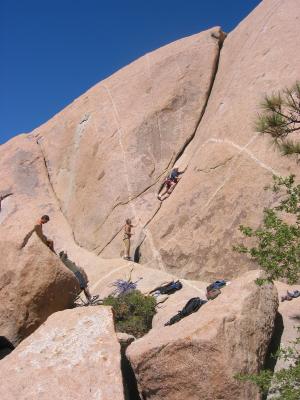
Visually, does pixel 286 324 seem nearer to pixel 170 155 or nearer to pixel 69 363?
pixel 69 363

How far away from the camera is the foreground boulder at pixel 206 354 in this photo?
5.70m

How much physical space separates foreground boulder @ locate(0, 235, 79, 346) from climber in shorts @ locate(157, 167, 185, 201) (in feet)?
20.9

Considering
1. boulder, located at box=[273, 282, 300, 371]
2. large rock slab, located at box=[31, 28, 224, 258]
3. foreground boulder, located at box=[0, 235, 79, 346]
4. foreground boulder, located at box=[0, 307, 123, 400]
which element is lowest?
boulder, located at box=[273, 282, 300, 371]

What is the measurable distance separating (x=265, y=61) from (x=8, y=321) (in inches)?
374

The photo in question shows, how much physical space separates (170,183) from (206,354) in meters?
9.24

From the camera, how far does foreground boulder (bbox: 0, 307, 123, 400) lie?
230 inches

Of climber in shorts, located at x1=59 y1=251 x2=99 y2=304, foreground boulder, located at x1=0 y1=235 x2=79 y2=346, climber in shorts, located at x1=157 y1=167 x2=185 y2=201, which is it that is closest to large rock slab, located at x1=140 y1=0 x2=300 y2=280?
climber in shorts, located at x1=157 y1=167 x2=185 y2=201

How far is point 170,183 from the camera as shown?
1475 centimetres

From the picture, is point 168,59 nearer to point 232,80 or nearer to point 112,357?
point 232,80

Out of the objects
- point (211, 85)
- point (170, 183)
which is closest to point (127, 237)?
point (170, 183)

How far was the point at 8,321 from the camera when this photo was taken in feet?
28.4

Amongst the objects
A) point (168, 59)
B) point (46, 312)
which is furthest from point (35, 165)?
point (46, 312)

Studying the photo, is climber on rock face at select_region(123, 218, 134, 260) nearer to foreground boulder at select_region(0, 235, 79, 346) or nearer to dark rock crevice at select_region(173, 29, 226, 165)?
dark rock crevice at select_region(173, 29, 226, 165)

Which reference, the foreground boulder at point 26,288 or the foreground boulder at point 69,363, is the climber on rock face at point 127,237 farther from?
the foreground boulder at point 69,363
